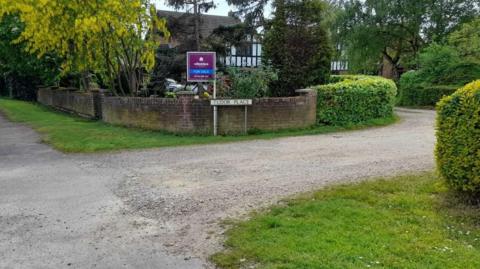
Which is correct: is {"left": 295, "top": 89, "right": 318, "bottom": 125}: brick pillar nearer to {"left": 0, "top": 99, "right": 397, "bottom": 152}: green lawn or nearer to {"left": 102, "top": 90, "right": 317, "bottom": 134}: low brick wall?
{"left": 102, "top": 90, "right": 317, "bottom": 134}: low brick wall

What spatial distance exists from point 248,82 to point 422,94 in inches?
514

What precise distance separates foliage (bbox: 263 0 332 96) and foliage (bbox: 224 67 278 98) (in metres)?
1.64

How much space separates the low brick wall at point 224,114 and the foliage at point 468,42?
1251 cm

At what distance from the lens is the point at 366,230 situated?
4.92m

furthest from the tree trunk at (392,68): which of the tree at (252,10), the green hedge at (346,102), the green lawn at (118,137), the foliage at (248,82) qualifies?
the foliage at (248,82)

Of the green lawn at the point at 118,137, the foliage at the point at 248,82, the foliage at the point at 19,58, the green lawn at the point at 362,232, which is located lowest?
the green lawn at the point at 118,137

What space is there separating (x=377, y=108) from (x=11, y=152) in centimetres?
1056

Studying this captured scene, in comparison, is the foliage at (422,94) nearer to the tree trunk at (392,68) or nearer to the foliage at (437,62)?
the foliage at (437,62)

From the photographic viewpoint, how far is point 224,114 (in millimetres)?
12891

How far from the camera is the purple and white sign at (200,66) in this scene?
1282 cm

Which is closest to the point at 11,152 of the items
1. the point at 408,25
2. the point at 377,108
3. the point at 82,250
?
the point at 82,250

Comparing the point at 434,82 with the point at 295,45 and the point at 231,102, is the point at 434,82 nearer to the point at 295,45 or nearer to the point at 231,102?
the point at 295,45

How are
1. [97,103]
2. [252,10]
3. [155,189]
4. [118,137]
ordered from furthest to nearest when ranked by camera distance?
[252,10], [97,103], [118,137], [155,189]

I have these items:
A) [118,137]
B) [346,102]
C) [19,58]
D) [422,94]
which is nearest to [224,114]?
[118,137]
